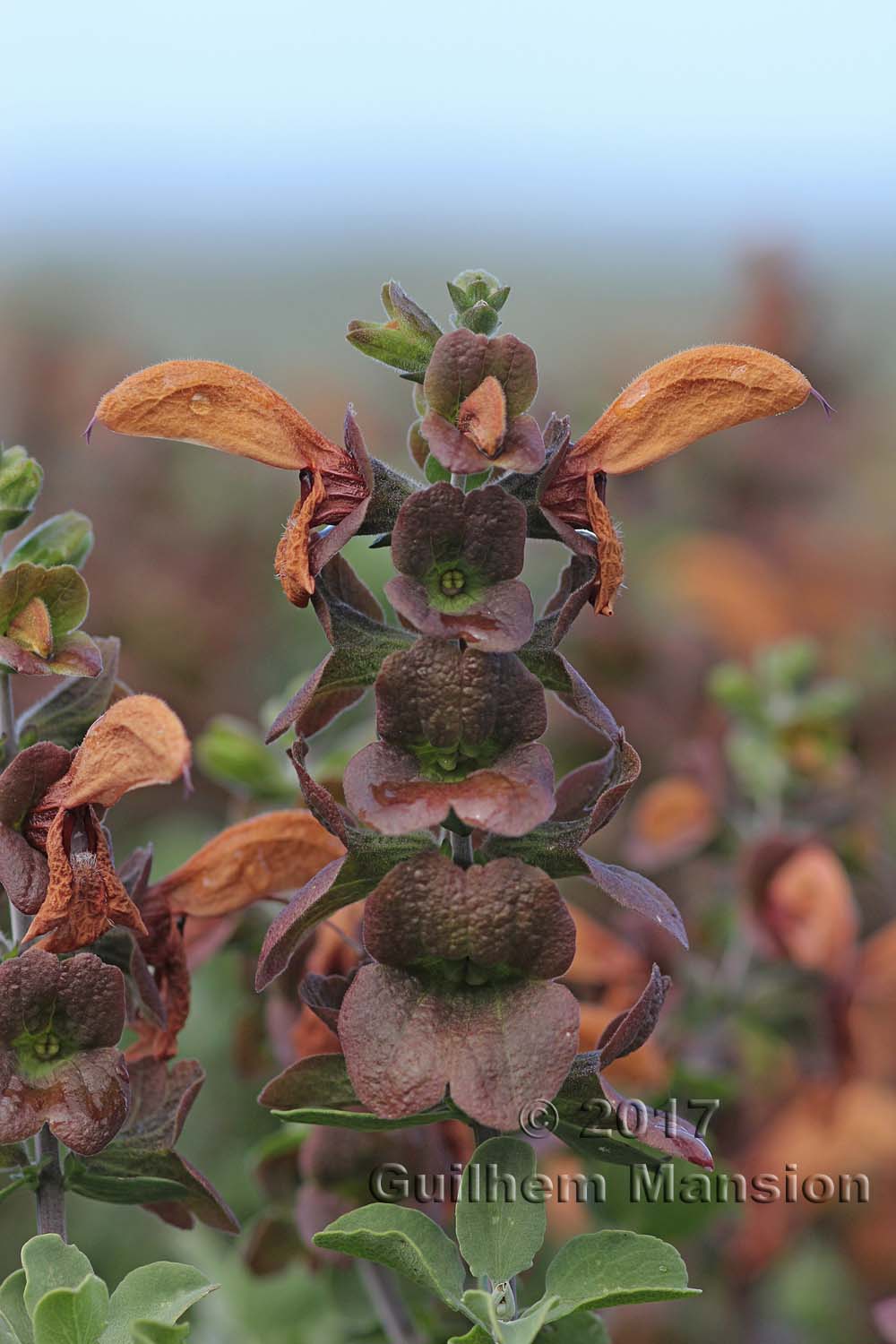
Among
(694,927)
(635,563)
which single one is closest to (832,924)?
(694,927)

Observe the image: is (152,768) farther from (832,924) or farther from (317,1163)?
(832,924)

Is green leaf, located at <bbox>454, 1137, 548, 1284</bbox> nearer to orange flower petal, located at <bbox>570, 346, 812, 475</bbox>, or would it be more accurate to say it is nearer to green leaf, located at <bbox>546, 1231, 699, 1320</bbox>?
green leaf, located at <bbox>546, 1231, 699, 1320</bbox>

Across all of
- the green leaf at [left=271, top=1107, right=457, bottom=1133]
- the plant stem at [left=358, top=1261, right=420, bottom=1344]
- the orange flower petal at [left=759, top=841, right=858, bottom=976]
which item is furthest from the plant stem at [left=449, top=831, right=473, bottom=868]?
the orange flower petal at [left=759, top=841, right=858, bottom=976]

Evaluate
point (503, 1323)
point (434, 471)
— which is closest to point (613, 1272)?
point (503, 1323)

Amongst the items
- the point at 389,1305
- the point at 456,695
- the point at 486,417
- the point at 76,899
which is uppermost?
the point at 486,417

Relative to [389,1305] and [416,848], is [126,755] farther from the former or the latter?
[389,1305]

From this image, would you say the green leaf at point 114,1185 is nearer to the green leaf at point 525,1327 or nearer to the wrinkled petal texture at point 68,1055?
the wrinkled petal texture at point 68,1055
